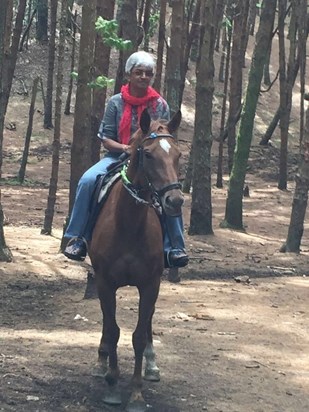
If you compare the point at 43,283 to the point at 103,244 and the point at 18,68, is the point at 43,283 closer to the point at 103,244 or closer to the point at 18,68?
the point at 103,244

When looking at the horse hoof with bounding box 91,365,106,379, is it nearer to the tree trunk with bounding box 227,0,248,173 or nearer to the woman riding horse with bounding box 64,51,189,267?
the woman riding horse with bounding box 64,51,189,267

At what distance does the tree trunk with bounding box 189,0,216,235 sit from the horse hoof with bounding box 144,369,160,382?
8.93 metres

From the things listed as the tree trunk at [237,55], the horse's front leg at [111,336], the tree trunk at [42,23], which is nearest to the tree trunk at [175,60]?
the tree trunk at [237,55]

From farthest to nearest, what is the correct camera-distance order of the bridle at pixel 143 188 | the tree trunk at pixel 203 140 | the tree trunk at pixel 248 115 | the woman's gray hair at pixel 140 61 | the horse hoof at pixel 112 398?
the tree trunk at pixel 248 115
the tree trunk at pixel 203 140
the woman's gray hair at pixel 140 61
the horse hoof at pixel 112 398
the bridle at pixel 143 188

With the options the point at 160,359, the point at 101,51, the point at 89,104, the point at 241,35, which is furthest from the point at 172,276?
the point at 241,35

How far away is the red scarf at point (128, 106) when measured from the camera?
7.36 meters

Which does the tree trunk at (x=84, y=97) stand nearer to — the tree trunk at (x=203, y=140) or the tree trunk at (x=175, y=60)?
the tree trunk at (x=175, y=60)

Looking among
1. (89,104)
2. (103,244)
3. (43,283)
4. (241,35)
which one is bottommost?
(43,283)

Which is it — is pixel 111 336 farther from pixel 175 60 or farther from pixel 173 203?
pixel 175 60

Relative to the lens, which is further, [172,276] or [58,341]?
[172,276]

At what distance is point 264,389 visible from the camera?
7.51 meters

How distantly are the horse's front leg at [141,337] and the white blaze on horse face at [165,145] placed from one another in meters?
1.18

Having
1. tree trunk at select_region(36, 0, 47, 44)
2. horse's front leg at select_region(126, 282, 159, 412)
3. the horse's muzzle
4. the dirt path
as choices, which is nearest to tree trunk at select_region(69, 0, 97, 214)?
the dirt path

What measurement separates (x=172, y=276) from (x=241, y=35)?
1230 centimetres
